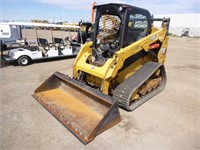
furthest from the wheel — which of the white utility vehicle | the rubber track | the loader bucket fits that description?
the rubber track

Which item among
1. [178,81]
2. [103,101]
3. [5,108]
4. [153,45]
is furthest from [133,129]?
[178,81]

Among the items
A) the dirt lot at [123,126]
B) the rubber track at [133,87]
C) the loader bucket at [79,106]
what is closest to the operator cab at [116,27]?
the rubber track at [133,87]

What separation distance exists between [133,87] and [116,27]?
5.39ft

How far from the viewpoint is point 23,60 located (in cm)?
745

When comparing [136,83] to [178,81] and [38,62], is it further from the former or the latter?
[38,62]

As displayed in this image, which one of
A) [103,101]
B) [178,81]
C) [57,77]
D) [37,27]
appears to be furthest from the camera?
[37,27]

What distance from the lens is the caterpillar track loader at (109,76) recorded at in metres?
3.21

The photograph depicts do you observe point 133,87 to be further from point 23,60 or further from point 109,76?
point 23,60

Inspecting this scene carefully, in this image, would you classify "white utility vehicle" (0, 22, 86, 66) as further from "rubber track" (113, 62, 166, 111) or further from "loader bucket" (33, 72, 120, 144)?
"rubber track" (113, 62, 166, 111)

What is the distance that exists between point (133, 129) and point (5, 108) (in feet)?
9.25

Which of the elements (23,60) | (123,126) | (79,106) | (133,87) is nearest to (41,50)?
(23,60)

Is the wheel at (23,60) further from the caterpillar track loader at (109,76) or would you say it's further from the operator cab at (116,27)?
the operator cab at (116,27)

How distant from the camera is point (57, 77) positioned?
4.35 metres

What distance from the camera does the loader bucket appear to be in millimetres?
2936
